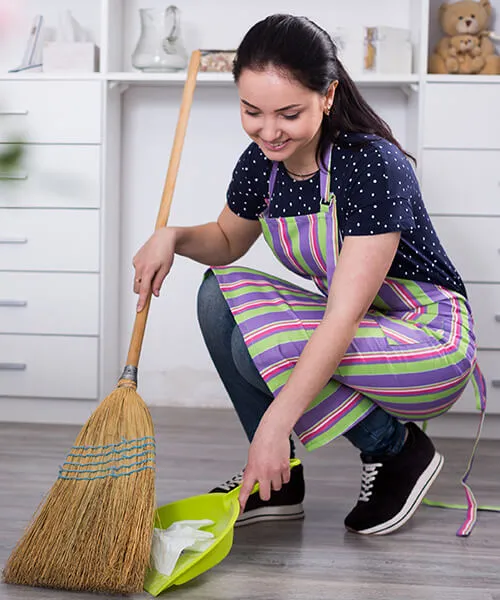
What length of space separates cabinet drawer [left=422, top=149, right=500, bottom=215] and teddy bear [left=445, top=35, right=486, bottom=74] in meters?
0.25

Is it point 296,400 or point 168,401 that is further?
point 168,401

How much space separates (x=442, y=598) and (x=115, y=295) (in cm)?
165

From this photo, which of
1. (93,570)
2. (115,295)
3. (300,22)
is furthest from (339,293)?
(115,295)

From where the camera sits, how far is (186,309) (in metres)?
2.63

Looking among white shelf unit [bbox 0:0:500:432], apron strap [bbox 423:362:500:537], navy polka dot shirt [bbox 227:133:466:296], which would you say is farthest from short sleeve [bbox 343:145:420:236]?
white shelf unit [bbox 0:0:500:432]

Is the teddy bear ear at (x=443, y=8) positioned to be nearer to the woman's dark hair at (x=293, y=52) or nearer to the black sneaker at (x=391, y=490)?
the woman's dark hair at (x=293, y=52)

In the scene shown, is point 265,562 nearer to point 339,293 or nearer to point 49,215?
point 339,293

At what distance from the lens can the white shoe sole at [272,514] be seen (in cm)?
138

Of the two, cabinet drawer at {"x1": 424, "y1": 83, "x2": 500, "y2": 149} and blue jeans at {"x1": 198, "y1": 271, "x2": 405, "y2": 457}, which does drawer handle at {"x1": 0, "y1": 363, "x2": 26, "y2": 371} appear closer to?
blue jeans at {"x1": 198, "y1": 271, "x2": 405, "y2": 457}

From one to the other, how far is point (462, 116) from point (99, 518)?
1.55 metres

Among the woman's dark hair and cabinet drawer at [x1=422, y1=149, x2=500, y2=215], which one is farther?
cabinet drawer at [x1=422, y1=149, x2=500, y2=215]

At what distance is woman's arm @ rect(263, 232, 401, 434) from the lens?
1.10 metres

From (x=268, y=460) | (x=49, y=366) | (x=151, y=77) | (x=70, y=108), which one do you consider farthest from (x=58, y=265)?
(x=268, y=460)

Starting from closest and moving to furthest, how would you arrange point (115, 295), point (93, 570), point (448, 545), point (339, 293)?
point (93, 570)
point (339, 293)
point (448, 545)
point (115, 295)
